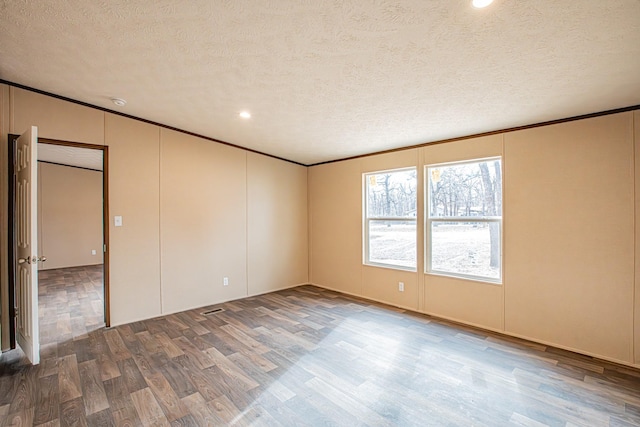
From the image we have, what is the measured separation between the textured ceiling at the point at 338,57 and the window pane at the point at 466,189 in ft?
1.79

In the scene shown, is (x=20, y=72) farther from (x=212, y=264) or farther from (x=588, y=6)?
(x=588, y=6)

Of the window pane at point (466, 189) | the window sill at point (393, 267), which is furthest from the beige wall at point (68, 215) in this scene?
the window pane at point (466, 189)

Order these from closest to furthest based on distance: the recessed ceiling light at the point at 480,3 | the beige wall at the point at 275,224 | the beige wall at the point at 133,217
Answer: the recessed ceiling light at the point at 480,3, the beige wall at the point at 133,217, the beige wall at the point at 275,224

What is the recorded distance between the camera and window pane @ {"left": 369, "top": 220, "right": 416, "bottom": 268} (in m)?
4.25

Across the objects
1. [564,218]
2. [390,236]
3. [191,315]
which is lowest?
[191,315]

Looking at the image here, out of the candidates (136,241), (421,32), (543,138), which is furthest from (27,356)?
(543,138)

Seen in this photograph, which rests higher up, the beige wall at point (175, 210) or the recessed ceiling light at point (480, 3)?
the recessed ceiling light at point (480, 3)

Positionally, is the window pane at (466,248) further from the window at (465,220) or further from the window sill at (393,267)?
the window sill at (393,267)

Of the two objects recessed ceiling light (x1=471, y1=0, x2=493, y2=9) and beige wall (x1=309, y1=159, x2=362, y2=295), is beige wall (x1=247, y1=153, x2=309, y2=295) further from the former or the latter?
recessed ceiling light (x1=471, y1=0, x2=493, y2=9)

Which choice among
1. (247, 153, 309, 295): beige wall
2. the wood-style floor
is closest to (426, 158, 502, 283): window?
the wood-style floor

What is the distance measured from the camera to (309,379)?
2395 millimetres

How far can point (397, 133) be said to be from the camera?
3.68m

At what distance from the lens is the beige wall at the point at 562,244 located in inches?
106

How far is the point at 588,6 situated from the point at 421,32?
2.70 feet
